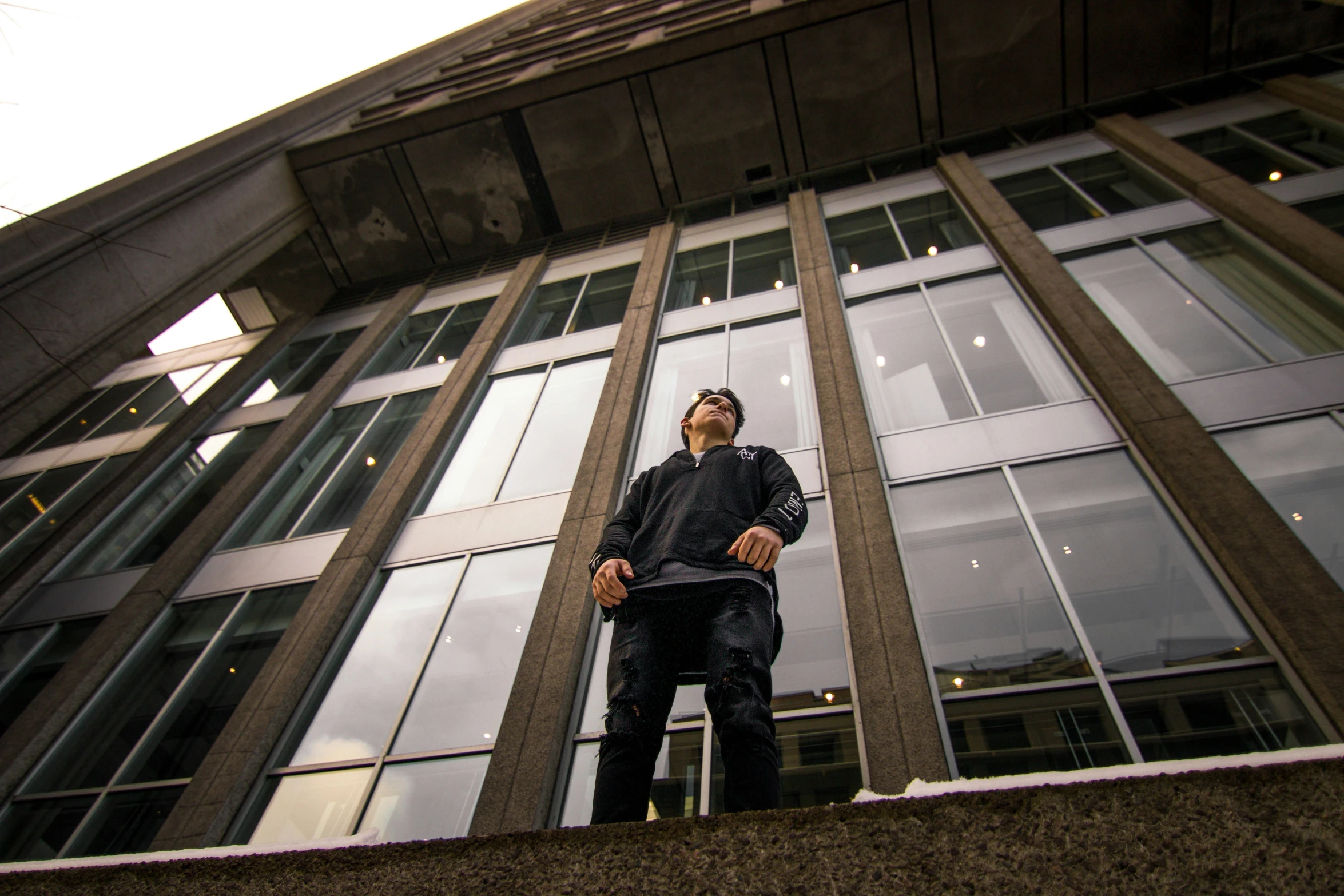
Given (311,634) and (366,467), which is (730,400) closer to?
(311,634)

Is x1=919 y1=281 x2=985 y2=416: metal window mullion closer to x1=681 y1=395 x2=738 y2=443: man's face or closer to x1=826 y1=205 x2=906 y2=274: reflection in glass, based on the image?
x1=826 y1=205 x2=906 y2=274: reflection in glass

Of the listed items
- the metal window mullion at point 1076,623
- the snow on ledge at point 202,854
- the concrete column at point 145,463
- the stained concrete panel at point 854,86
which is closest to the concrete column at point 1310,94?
the stained concrete panel at point 854,86

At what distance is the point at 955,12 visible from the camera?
14.7 meters

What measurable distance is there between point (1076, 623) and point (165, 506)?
13886 millimetres

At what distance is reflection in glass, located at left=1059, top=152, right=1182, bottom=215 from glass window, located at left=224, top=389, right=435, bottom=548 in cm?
1219

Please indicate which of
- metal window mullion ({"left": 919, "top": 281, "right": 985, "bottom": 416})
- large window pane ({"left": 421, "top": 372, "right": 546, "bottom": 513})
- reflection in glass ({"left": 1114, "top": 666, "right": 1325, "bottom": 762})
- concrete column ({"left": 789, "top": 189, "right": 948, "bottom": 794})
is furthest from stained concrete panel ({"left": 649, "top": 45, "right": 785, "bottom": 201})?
reflection in glass ({"left": 1114, "top": 666, "right": 1325, "bottom": 762})

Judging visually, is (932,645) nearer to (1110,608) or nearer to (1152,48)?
(1110,608)

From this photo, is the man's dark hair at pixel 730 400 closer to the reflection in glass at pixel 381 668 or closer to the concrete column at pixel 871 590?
the concrete column at pixel 871 590

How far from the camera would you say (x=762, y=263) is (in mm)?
14008

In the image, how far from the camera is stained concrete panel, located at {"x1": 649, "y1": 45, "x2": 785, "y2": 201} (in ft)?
51.4

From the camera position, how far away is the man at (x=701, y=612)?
9.70ft

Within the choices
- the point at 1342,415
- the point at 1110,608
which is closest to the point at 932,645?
the point at 1110,608

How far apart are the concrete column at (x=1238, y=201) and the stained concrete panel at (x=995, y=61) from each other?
1.97 metres

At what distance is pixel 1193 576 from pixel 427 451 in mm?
9541
